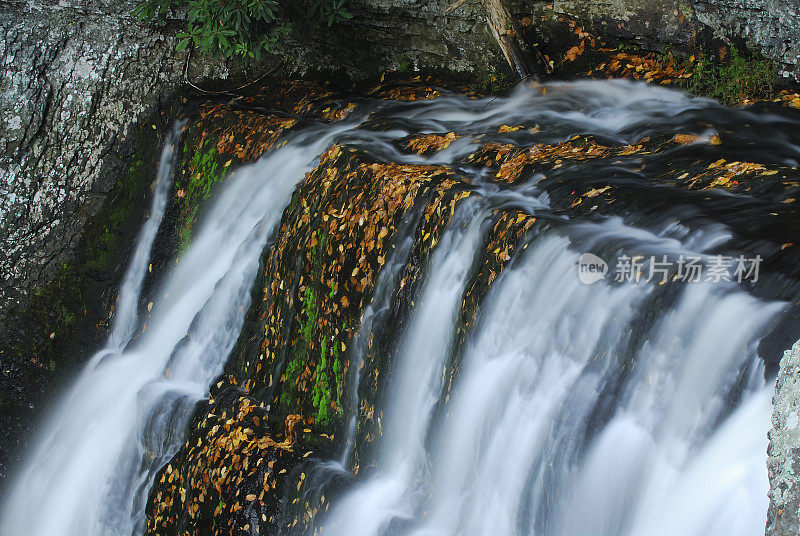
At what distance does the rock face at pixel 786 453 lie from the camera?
102 inches

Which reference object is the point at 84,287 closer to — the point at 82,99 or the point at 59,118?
the point at 59,118

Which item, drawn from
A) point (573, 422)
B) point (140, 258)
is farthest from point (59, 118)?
point (573, 422)

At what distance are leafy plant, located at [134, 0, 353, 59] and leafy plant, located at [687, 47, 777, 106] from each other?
113 inches

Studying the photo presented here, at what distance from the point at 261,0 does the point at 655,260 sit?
418 centimetres

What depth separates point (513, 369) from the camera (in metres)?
4.01

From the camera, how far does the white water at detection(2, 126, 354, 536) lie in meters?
5.68

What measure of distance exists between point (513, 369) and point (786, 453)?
1.52 m

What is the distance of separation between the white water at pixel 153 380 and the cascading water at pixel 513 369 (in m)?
0.02

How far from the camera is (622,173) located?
4699 millimetres

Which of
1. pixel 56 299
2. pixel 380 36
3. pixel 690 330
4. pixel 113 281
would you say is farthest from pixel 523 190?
pixel 56 299

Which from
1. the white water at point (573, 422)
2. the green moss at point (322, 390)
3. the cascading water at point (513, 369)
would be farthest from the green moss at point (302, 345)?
the white water at point (573, 422)

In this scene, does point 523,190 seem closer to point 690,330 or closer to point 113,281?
point 690,330

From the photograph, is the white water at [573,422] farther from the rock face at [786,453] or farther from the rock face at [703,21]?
the rock face at [703,21]

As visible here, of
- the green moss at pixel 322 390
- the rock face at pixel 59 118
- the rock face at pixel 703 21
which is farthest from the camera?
the rock face at pixel 59 118
